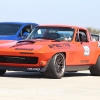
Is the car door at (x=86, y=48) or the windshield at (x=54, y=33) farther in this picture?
the car door at (x=86, y=48)

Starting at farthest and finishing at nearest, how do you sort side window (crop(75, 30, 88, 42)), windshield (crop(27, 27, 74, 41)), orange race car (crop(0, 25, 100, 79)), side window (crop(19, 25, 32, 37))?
side window (crop(19, 25, 32, 37))
side window (crop(75, 30, 88, 42))
windshield (crop(27, 27, 74, 41))
orange race car (crop(0, 25, 100, 79))

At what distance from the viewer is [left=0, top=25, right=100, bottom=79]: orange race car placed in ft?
36.7

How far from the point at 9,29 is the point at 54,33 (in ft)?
14.7

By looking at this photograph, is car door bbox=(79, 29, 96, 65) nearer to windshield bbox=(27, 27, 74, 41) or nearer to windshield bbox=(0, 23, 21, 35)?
windshield bbox=(27, 27, 74, 41)

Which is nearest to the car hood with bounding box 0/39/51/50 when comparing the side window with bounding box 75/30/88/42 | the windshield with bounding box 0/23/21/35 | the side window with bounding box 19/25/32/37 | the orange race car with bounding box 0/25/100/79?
the orange race car with bounding box 0/25/100/79

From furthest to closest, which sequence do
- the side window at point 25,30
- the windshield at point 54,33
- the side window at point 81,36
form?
1. the side window at point 25,30
2. the side window at point 81,36
3. the windshield at point 54,33

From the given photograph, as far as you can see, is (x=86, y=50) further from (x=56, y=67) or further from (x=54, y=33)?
(x=56, y=67)

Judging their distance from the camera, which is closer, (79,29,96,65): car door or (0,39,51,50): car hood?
(0,39,51,50): car hood

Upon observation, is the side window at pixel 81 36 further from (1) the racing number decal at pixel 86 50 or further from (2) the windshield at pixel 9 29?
(2) the windshield at pixel 9 29

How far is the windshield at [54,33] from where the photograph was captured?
12508mm

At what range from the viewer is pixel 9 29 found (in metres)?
16.9

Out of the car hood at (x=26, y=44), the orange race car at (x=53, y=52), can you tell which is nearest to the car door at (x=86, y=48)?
the orange race car at (x=53, y=52)
